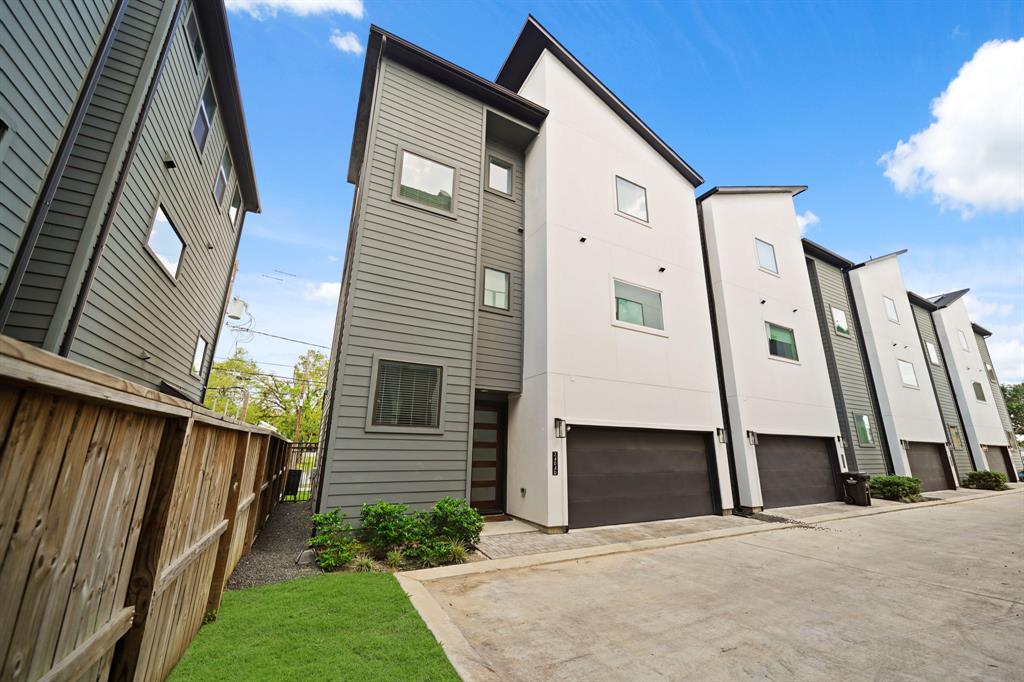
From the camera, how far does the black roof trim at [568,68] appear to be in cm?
Result: 1074

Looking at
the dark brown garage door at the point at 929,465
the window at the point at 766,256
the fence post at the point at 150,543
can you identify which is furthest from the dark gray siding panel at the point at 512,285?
the dark brown garage door at the point at 929,465

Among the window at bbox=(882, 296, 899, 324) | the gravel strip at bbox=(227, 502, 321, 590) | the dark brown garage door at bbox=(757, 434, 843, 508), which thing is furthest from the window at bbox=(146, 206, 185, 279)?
the window at bbox=(882, 296, 899, 324)

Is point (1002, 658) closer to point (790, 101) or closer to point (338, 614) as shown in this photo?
point (338, 614)

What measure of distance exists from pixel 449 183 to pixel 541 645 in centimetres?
852

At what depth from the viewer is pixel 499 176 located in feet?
34.7

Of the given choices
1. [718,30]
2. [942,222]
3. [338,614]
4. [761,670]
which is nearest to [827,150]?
[942,222]

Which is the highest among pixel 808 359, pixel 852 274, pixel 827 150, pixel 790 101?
pixel 790 101

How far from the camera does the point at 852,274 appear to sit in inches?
722

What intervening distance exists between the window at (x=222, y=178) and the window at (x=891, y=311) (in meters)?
27.2

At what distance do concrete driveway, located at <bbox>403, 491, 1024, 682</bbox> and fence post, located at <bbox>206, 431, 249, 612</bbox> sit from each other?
76.3 inches

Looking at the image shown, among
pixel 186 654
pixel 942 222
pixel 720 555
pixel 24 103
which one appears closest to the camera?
pixel 186 654

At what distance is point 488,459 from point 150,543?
7334 mm

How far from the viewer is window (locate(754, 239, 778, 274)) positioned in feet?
45.5

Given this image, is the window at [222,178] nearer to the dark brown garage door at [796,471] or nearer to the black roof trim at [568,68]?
the black roof trim at [568,68]
